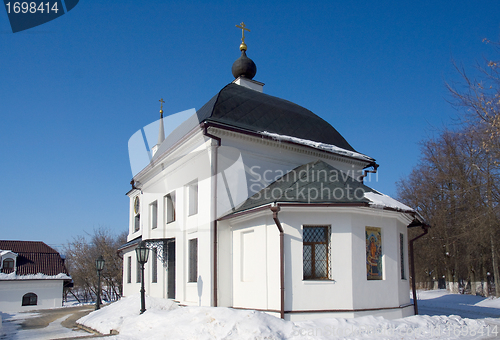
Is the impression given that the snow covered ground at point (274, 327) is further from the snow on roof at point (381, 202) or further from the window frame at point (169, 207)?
the window frame at point (169, 207)

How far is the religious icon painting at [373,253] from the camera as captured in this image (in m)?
10.6

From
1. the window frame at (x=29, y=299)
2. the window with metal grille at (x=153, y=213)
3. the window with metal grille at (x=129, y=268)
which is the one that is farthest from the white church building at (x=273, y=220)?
the window frame at (x=29, y=299)

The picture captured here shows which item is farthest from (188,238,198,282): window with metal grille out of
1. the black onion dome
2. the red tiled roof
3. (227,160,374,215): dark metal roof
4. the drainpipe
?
the red tiled roof

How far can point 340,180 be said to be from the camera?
1162 cm

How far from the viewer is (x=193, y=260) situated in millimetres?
13227

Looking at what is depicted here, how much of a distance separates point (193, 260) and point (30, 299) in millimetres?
21963

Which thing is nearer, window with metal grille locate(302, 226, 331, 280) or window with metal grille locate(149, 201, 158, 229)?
window with metal grille locate(302, 226, 331, 280)

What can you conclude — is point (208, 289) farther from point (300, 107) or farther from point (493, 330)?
point (300, 107)

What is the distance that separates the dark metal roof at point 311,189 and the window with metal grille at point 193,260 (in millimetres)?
2275

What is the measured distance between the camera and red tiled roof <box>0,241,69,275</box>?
30.1 m

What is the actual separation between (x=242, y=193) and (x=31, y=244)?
27.0m

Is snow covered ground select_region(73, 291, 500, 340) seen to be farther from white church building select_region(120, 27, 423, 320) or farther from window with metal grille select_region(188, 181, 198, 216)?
window with metal grille select_region(188, 181, 198, 216)

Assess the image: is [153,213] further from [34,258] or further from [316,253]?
[34,258]

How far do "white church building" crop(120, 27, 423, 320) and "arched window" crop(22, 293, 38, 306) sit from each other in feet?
59.2
